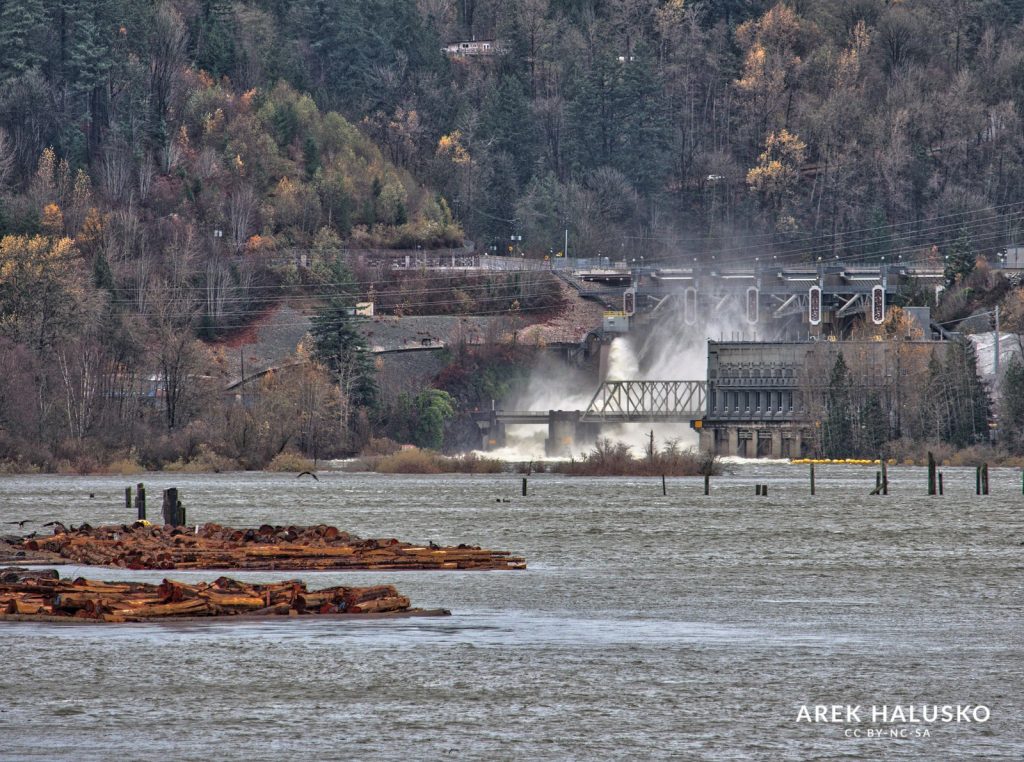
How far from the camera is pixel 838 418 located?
607 feet

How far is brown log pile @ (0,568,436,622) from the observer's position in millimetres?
45750

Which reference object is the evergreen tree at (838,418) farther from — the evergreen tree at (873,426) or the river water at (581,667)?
the river water at (581,667)

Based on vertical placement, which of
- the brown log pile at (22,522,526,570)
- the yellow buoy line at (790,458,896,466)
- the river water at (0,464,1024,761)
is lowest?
the river water at (0,464,1024,761)

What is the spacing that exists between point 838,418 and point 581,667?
147m

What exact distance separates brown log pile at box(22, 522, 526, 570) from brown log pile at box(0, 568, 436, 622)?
9.66 metres

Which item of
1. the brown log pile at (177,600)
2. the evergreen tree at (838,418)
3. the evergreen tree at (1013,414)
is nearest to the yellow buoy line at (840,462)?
the evergreen tree at (838,418)

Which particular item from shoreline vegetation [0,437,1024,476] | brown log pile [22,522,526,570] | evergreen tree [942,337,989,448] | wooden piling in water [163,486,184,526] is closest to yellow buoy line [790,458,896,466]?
shoreline vegetation [0,437,1024,476]

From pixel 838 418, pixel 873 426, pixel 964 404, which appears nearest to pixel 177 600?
pixel 964 404

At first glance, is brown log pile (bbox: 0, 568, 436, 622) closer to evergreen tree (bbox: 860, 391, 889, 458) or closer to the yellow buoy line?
the yellow buoy line

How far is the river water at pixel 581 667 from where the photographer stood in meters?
32.8

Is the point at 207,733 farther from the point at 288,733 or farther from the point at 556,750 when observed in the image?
the point at 556,750

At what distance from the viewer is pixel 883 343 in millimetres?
196125

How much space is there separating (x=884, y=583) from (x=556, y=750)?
85.1 feet

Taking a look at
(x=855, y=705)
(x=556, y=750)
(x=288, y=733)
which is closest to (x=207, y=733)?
(x=288, y=733)
